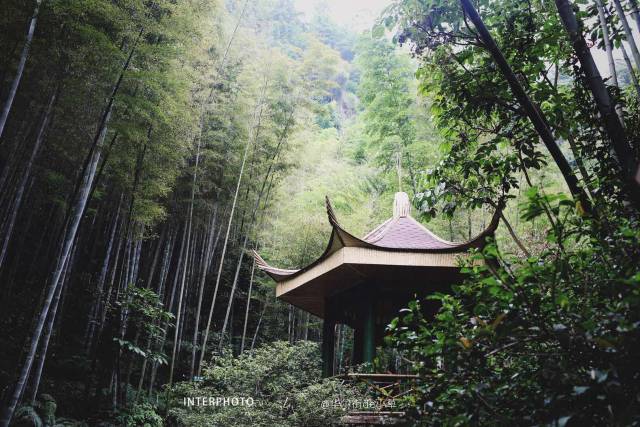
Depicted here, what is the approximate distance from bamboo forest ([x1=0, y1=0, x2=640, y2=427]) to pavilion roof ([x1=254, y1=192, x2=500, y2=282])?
0.11 ft

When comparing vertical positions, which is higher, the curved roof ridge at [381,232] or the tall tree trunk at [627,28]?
the curved roof ridge at [381,232]

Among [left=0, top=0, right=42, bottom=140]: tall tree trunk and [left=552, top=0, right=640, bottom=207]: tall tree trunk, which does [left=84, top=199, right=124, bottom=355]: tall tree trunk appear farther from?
[left=552, top=0, right=640, bottom=207]: tall tree trunk

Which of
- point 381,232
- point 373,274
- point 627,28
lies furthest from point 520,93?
point 381,232

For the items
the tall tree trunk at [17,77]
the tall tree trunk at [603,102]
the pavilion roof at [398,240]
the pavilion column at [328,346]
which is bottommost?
the pavilion column at [328,346]

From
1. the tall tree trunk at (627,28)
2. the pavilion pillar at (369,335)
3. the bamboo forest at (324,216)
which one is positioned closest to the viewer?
the bamboo forest at (324,216)

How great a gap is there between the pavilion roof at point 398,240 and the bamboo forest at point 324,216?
0.03 metres

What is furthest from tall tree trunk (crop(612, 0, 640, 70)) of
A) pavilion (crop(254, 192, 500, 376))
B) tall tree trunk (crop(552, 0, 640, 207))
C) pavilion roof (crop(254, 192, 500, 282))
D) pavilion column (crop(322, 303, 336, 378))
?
pavilion column (crop(322, 303, 336, 378))

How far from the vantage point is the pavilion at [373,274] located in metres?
4.77

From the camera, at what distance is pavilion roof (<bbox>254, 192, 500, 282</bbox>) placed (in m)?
4.59

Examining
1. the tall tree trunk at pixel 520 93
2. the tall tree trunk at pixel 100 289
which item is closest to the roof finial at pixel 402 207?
the tall tree trunk at pixel 520 93

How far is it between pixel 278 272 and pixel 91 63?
3.35 metres

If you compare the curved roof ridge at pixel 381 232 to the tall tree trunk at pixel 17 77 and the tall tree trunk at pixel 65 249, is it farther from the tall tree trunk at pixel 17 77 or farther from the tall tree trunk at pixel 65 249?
the tall tree trunk at pixel 17 77

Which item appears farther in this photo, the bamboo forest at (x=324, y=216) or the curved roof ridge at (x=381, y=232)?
the curved roof ridge at (x=381, y=232)

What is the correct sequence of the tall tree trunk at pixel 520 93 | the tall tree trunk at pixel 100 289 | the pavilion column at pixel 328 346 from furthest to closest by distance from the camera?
the tall tree trunk at pixel 100 289 → the pavilion column at pixel 328 346 → the tall tree trunk at pixel 520 93
